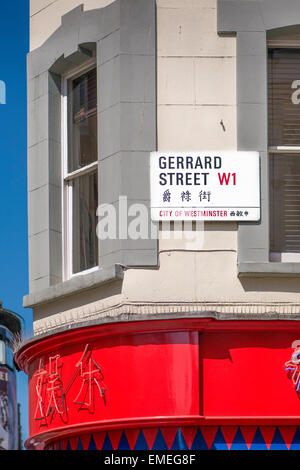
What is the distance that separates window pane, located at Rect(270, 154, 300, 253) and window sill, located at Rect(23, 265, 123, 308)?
5.98 feet

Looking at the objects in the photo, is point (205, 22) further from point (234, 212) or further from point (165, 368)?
point (165, 368)

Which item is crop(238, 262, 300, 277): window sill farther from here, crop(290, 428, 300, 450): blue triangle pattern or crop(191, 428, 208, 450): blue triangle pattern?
crop(191, 428, 208, 450): blue triangle pattern

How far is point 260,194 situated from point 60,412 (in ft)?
10.6

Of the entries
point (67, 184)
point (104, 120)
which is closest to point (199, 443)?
point (67, 184)

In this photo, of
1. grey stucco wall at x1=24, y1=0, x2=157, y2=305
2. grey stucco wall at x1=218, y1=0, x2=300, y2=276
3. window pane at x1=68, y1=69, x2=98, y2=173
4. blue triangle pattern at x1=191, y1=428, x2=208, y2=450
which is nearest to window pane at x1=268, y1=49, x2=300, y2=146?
grey stucco wall at x1=218, y1=0, x2=300, y2=276

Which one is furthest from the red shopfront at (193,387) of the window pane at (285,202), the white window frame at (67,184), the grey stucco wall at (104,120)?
the white window frame at (67,184)

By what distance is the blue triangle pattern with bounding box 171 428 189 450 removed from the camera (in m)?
12.7

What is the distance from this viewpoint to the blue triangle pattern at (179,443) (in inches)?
500

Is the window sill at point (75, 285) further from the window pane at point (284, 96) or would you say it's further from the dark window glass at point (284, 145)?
the window pane at point (284, 96)

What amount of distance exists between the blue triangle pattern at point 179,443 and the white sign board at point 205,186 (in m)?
2.31

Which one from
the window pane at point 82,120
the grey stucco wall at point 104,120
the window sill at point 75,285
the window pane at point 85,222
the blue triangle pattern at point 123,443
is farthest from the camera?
the window pane at point 82,120

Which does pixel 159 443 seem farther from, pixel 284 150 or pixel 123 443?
pixel 284 150

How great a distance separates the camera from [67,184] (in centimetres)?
1468

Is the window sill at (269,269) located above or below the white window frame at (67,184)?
below
